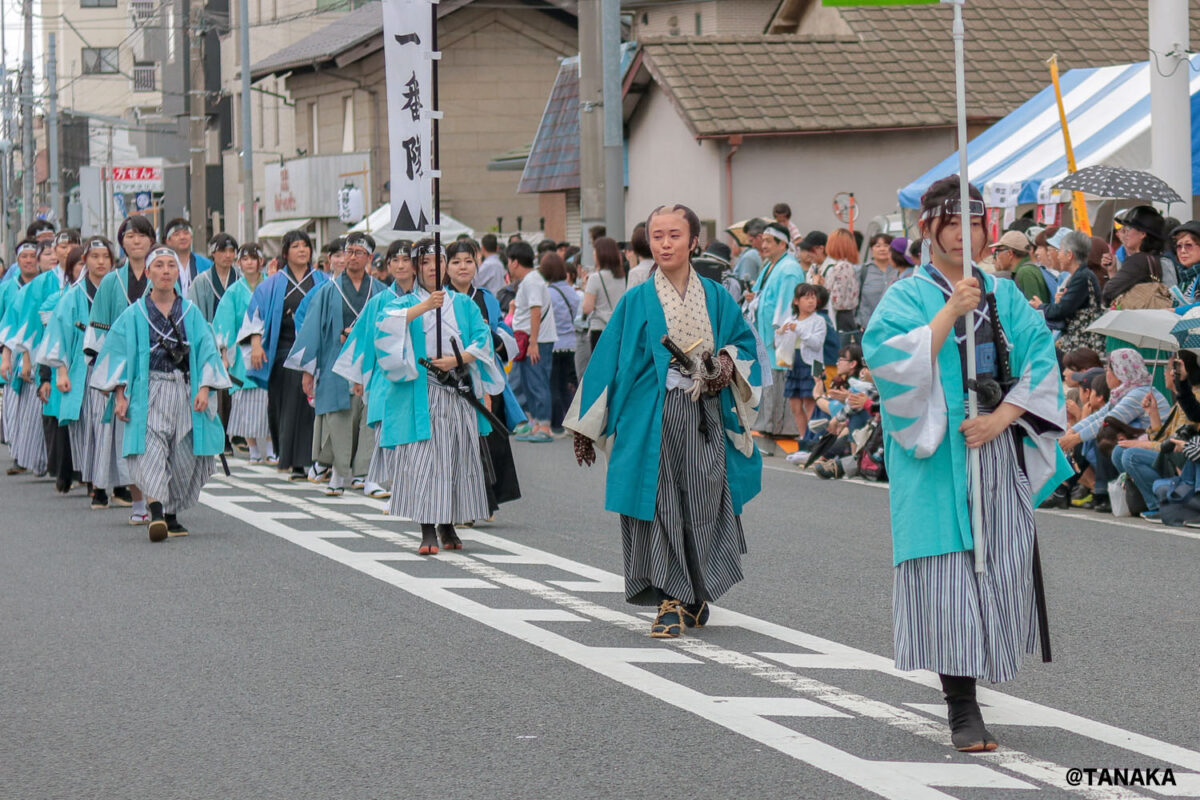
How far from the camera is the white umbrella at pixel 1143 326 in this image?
11.0 m

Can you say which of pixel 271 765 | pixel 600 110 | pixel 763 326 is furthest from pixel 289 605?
pixel 600 110

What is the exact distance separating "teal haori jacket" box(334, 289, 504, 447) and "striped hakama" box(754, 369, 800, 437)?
215 inches

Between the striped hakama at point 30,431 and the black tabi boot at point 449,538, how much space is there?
5965mm

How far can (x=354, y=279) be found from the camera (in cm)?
1473

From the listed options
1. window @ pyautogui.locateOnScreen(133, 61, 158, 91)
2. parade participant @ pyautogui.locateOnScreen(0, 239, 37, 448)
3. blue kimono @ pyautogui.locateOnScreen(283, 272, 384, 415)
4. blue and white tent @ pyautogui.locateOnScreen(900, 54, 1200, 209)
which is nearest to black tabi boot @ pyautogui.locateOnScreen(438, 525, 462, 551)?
blue kimono @ pyautogui.locateOnScreen(283, 272, 384, 415)

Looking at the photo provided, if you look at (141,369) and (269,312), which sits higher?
(269,312)

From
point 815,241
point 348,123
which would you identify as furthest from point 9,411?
point 348,123

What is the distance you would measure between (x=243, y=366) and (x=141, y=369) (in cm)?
489

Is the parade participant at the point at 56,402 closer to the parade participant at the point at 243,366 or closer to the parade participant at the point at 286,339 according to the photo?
the parade participant at the point at 243,366

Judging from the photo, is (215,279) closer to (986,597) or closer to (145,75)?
(986,597)

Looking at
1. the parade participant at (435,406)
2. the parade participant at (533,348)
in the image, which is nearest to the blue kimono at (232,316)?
the parade participant at (533,348)

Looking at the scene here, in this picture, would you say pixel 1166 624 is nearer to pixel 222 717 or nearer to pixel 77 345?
pixel 222 717

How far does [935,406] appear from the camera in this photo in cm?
574

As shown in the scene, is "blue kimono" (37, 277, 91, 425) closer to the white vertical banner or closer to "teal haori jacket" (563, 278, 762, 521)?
the white vertical banner
